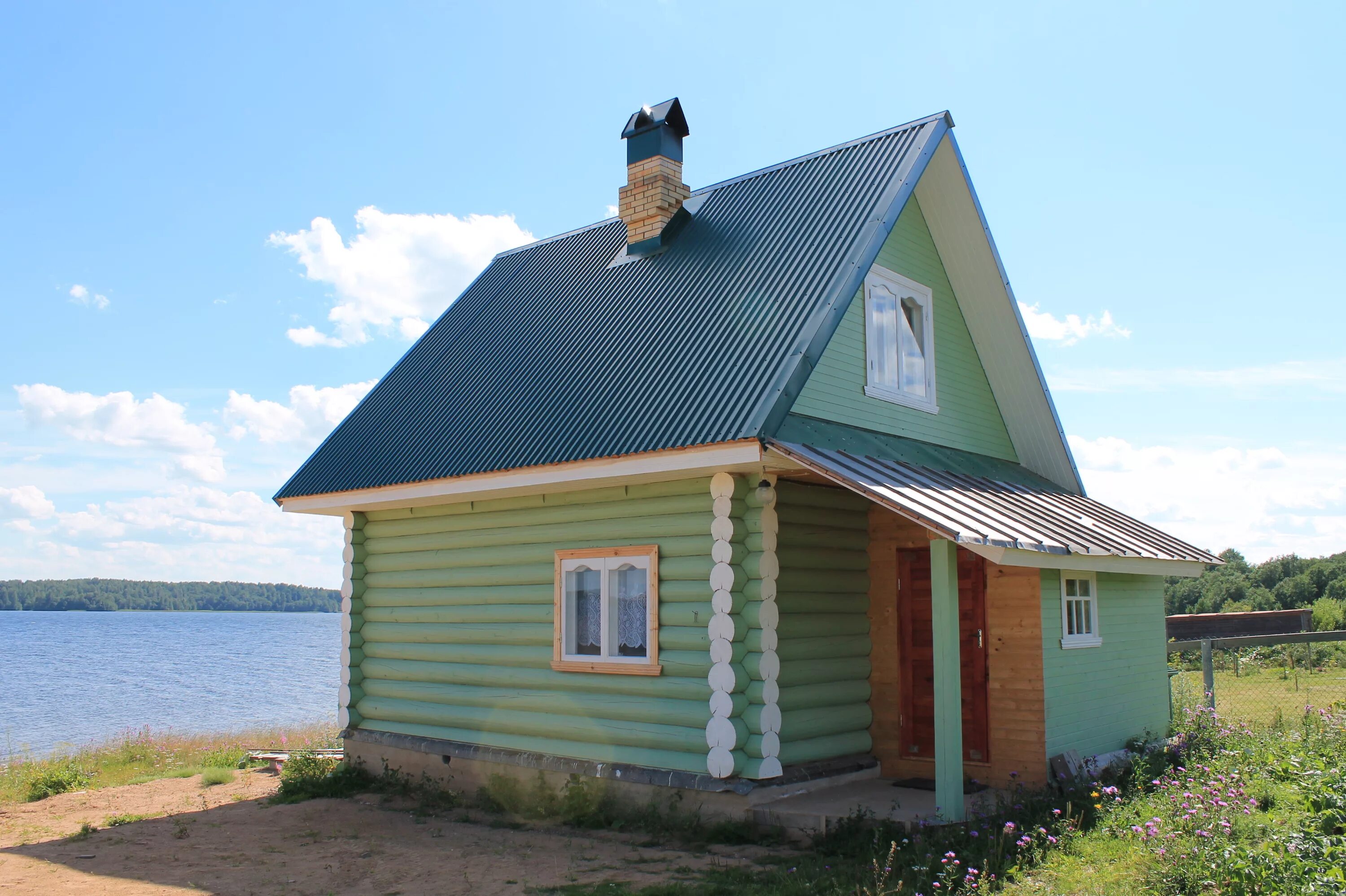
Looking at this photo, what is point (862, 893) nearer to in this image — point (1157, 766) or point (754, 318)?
point (1157, 766)

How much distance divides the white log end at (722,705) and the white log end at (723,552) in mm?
1193

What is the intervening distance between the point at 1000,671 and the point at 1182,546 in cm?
355

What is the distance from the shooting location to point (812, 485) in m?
10.6

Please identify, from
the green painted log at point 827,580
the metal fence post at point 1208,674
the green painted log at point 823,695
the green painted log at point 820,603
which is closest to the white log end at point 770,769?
the green painted log at point 823,695

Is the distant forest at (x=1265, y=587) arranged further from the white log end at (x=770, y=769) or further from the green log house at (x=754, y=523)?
the white log end at (x=770, y=769)

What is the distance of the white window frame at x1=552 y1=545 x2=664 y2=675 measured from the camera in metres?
10.1

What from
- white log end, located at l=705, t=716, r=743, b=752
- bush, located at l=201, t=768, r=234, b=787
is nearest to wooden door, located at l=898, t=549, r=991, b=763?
white log end, located at l=705, t=716, r=743, b=752

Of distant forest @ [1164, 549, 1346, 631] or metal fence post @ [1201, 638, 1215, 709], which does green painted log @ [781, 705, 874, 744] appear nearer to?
metal fence post @ [1201, 638, 1215, 709]

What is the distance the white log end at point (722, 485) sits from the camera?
9.53 metres

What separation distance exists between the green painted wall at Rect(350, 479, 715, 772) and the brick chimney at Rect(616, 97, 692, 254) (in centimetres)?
445

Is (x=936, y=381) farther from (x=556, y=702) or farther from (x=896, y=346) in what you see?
(x=556, y=702)

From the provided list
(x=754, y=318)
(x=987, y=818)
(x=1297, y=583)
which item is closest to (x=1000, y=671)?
(x=987, y=818)

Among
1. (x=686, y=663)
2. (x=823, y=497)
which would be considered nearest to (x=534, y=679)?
(x=686, y=663)

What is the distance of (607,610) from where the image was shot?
10.6 metres
